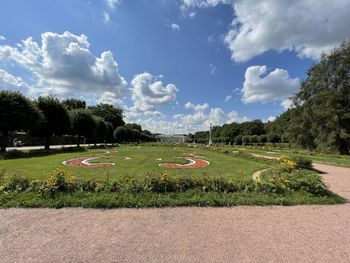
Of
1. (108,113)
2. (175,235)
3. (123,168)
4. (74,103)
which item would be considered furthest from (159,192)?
(108,113)

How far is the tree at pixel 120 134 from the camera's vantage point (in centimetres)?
6412

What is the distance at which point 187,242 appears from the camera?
4215 mm

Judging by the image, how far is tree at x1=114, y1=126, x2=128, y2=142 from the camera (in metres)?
64.1

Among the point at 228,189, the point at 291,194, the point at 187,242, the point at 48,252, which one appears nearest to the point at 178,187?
the point at 228,189

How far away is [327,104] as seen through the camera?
31.2m

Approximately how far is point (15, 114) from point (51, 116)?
659cm

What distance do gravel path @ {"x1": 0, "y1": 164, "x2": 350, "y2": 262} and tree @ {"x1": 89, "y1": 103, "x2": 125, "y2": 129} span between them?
3178 inches

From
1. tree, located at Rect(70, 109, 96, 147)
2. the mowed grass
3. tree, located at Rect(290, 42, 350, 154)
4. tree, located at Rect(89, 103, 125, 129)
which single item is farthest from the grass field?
tree, located at Rect(89, 103, 125, 129)

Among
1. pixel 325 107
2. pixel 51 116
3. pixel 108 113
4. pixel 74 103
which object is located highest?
pixel 74 103

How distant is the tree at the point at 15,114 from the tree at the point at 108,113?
62.4 m

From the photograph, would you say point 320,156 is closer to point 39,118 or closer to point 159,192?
point 159,192

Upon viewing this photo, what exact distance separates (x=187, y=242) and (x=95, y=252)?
160cm

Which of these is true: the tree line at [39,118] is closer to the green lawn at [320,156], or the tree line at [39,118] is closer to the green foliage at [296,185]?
the green foliage at [296,185]

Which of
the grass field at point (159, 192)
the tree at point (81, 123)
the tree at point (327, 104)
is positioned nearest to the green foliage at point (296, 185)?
the grass field at point (159, 192)
